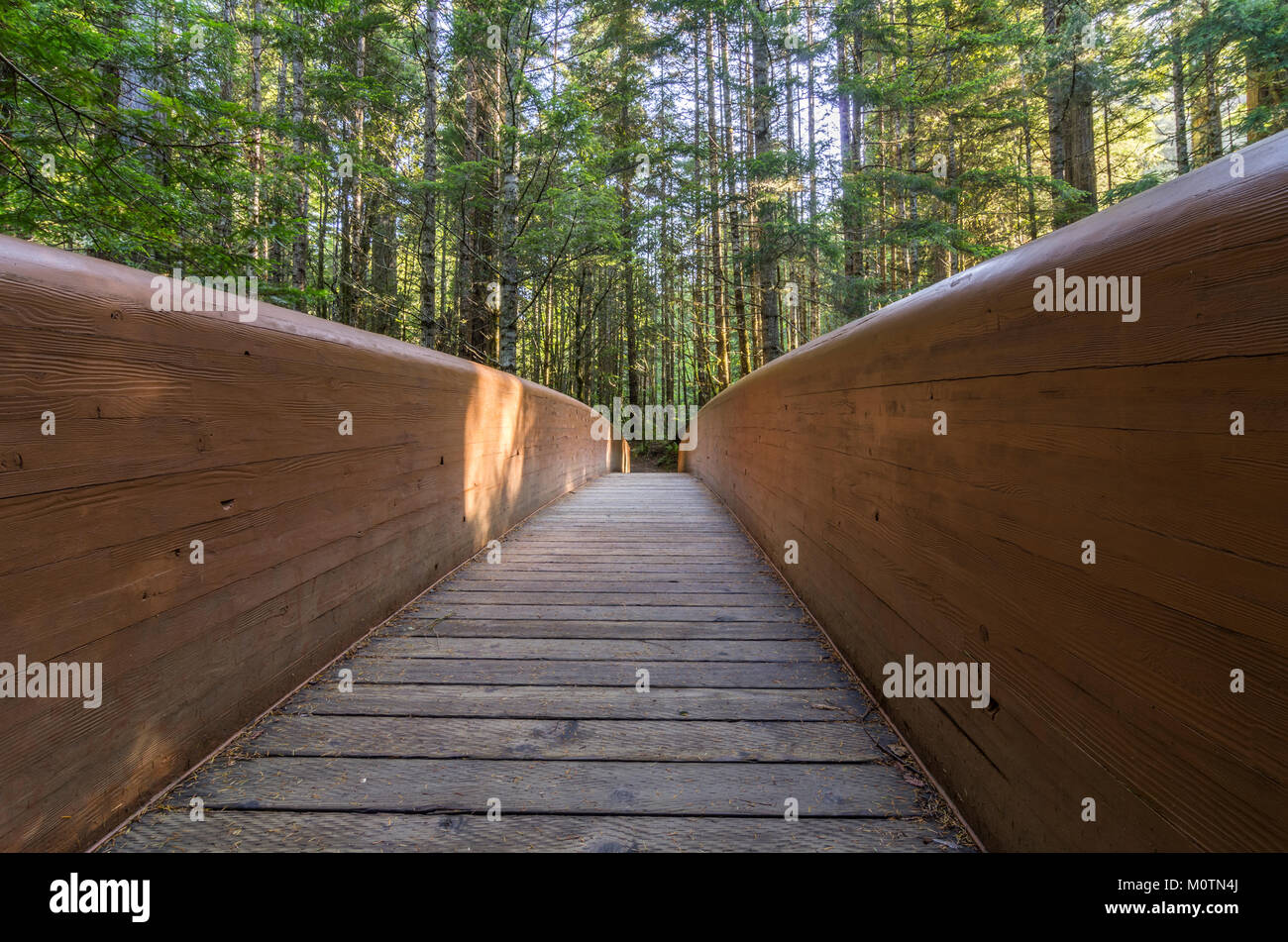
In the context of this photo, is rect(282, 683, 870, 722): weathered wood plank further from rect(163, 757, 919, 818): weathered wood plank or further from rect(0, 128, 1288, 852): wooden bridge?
rect(163, 757, 919, 818): weathered wood plank

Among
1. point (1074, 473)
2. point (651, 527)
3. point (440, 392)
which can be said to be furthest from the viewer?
point (651, 527)

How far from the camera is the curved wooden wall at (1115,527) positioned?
0.60 meters

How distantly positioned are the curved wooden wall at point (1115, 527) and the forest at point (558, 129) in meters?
3.84

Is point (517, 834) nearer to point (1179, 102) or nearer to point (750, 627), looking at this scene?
point (750, 627)

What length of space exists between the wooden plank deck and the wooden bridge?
0.03 feet

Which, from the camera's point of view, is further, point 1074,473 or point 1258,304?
point 1074,473

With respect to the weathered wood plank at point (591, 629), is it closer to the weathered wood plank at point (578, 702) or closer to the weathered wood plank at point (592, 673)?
the weathered wood plank at point (592, 673)

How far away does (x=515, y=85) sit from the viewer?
6738 mm

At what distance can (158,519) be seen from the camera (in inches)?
46.8
